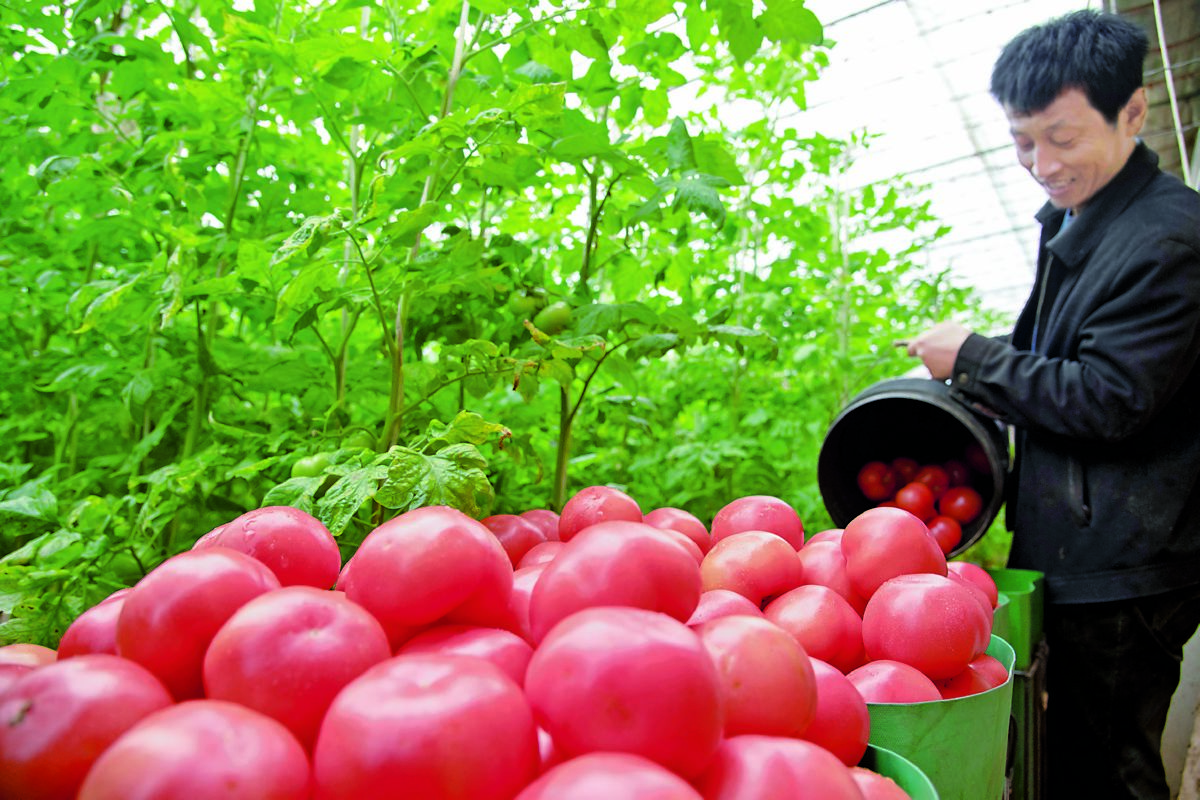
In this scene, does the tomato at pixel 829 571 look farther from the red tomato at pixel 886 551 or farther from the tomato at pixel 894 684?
the tomato at pixel 894 684

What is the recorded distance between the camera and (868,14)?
9.04 m

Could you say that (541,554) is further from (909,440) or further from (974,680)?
(909,440)

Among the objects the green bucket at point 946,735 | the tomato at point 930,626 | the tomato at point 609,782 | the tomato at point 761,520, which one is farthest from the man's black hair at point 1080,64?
the tomato at point 609,782

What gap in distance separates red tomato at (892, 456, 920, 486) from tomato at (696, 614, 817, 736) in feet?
4.86

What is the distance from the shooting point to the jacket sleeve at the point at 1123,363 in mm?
1547

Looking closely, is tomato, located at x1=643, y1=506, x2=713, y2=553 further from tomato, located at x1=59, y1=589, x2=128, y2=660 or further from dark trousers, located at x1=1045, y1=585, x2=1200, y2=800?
dark trousers, located at x1=1045, y1=585, x2=1200, y2=800

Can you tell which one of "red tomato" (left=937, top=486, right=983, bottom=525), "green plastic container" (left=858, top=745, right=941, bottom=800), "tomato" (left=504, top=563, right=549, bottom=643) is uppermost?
"tomato" (left=504, top=563, right=549, bottom=643)

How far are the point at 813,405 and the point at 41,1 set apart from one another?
2.60 meters

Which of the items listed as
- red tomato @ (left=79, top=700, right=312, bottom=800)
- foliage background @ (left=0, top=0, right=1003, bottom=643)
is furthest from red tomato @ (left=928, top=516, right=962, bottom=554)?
red tomato @ (left=79, top=700, right=312, bottom=800)

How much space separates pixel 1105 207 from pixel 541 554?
5.29 feet

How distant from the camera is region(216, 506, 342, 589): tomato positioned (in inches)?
30.2

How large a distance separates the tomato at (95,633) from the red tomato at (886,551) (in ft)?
2.92

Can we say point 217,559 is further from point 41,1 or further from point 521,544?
point 41,1

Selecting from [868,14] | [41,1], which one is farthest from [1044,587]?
[868,14]
